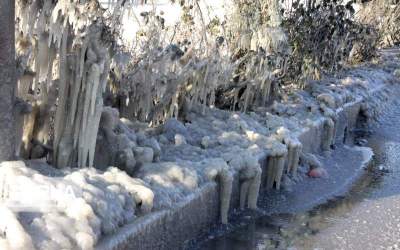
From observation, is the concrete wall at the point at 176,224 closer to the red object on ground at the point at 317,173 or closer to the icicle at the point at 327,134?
the red object on ground at the point at 317,173

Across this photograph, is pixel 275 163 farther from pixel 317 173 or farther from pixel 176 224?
pixel 176 224

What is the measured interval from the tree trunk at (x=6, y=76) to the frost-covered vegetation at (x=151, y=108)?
0.15 meters

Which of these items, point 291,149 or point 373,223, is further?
point 291,149

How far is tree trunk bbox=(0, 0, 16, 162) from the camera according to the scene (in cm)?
416

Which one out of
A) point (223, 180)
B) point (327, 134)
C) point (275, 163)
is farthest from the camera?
point (327, 134)

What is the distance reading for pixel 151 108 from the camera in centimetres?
643

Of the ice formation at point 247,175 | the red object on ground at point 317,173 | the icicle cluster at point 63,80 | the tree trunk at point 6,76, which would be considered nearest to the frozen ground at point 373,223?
the red object on ground at point 317,173

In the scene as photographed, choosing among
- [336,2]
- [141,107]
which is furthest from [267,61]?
[336,2]

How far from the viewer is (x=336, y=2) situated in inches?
424

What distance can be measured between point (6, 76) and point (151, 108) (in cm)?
235

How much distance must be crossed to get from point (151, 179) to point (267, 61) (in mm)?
3891

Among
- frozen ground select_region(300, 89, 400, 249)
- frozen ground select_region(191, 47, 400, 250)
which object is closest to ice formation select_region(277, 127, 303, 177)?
frozen ground select_region(191, 47, 400, 250)

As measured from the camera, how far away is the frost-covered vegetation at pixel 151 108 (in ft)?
13.0

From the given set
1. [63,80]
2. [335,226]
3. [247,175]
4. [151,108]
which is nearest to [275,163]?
[247,175]
